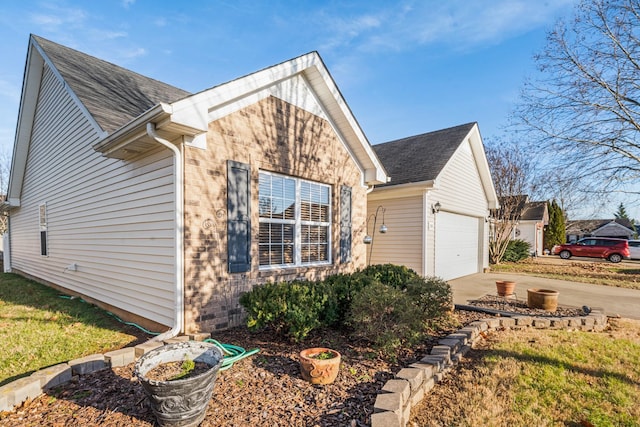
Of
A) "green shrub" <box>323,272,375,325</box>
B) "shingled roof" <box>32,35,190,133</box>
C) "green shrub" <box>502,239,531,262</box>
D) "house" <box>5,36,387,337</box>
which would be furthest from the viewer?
"green shrub" <box>502,239,531,262</box>

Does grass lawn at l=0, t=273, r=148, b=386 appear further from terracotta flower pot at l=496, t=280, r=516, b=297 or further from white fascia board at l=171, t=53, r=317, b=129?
terracotta flower pot at l=496, t=280, r=516, b=297

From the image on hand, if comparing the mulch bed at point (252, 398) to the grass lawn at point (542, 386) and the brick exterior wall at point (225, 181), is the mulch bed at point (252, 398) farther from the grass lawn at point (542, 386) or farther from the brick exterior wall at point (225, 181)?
the brick exterior wall at point (225, 181)

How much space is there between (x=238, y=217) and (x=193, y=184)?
905 mm

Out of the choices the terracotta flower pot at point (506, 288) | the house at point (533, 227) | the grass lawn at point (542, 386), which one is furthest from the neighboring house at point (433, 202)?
the house at point (533, 227)

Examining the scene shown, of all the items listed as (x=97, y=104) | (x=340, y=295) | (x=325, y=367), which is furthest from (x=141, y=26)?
(x=325, y=367)

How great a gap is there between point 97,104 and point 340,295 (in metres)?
5.99

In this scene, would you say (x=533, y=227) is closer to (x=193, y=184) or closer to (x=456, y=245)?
(x=456, y=245)

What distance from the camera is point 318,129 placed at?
715cm

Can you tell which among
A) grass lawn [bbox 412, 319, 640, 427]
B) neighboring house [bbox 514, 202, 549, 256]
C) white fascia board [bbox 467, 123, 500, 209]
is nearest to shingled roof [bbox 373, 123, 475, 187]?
white fascia board [bbox 467, 123, 500, 209]

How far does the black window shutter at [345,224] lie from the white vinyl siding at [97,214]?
384cm

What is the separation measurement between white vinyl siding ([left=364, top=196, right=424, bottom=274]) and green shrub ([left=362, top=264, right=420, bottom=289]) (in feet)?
11.3

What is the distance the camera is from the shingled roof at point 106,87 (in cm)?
620

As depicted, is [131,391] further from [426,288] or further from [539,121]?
[539,121]

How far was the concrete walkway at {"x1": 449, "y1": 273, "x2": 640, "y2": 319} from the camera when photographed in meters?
7.73
